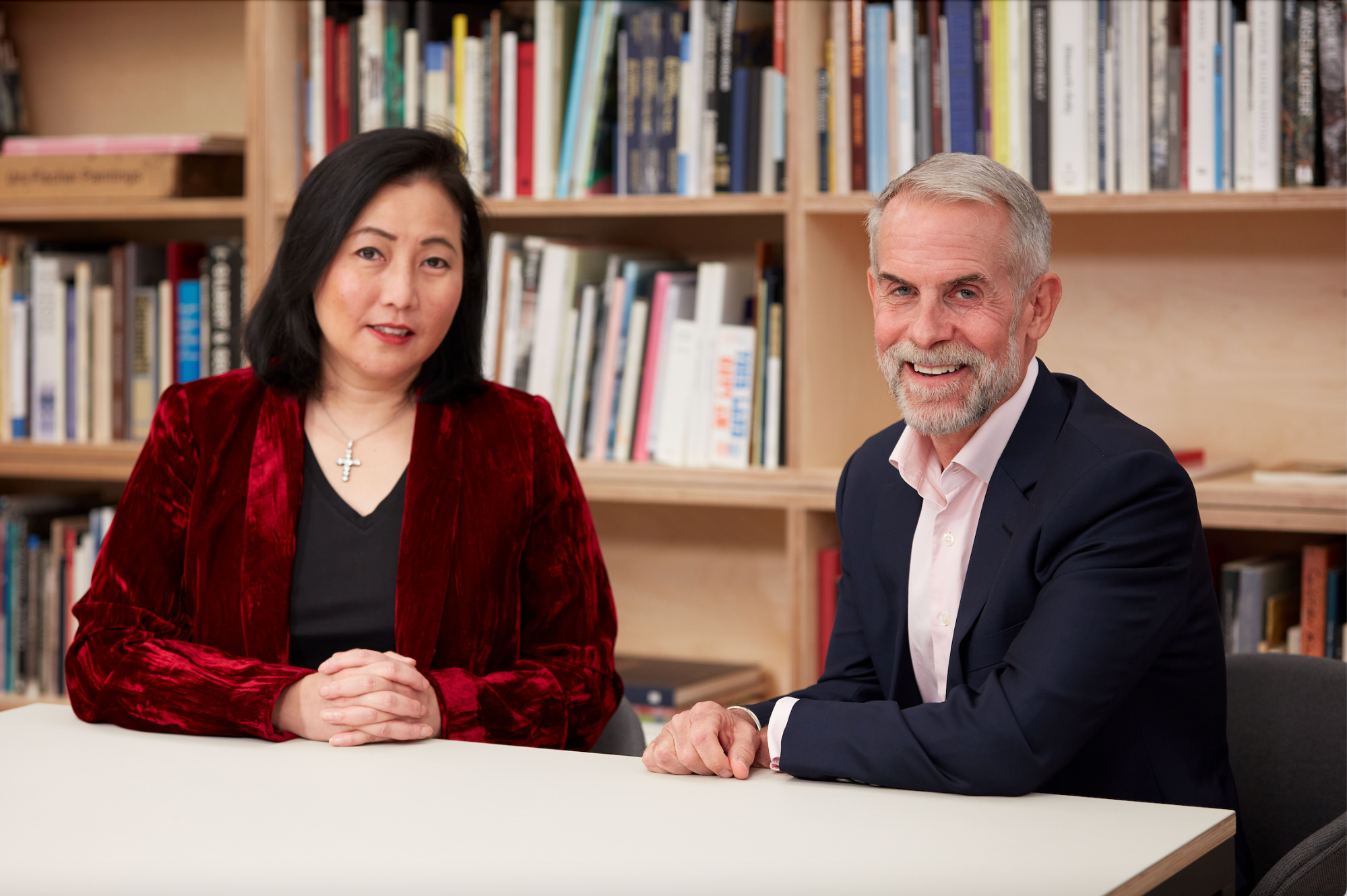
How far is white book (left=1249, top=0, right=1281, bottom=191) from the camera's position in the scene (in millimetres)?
2160

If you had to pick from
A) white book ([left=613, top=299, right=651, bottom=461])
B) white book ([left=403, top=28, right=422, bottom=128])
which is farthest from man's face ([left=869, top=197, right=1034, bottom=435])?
white book ([left=403, top=28, right=422, bottom=128])

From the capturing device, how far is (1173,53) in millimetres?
2240

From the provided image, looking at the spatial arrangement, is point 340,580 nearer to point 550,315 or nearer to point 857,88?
point 550,315

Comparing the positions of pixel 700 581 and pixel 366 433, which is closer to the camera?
pixel 366 433

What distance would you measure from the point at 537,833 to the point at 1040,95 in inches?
62.1

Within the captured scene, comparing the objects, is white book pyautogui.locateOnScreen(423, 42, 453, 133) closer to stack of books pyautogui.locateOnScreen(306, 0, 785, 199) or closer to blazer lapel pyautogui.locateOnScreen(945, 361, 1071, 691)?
stack of books pyautogui.locateOnScreen(306, 0, 785, 199)

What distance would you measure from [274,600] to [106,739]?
300 millimetres

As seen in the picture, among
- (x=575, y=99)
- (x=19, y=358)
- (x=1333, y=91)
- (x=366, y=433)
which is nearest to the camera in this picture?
(x=366, y=433)

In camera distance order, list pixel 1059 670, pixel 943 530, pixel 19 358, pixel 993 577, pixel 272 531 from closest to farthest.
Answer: pixel 1059 670 → pixel 993 577 → pixel 943 530 → pixel 272 531 → pixel 19 358

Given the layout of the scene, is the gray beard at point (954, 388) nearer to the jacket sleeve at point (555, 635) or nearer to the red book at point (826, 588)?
the jacket sleeve at point (555, 635)

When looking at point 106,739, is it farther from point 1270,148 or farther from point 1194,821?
point 1270,148

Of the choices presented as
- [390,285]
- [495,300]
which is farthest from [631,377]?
[390,285]

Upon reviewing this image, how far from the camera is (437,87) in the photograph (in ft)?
8.80

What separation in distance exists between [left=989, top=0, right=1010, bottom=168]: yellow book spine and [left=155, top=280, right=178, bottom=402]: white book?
1673mm
